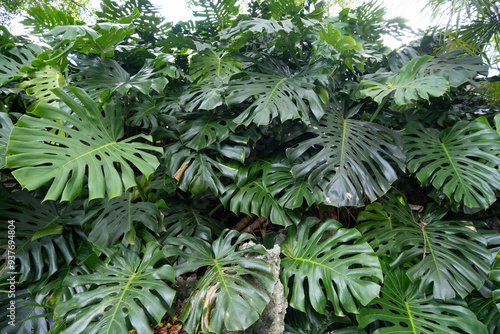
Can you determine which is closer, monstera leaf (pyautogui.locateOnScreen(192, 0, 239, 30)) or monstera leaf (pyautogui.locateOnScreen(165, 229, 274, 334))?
monstera leaf (pyautogui.locateOnScreen(165, 229, 274, 334))

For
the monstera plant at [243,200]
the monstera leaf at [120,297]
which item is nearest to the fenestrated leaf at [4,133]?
the monstera plant at [243,200]

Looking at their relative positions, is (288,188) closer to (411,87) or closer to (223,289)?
(223,289)

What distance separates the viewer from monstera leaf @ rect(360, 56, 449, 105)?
122 centimetres

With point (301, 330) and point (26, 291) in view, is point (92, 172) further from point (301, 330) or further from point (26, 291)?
point (301, 330)

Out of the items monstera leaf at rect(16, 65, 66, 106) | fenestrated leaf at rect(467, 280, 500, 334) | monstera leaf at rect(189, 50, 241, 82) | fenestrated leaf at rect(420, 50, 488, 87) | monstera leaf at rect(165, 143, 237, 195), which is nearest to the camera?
fenestrated leaf at rect(467, 280, 500, 334)

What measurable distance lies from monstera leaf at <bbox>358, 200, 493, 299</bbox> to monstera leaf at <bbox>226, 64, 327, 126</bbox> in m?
0.61

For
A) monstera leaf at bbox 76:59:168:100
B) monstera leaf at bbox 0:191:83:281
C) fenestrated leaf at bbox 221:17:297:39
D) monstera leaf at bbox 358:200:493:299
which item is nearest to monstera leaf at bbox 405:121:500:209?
monstera leaf at bbox 358:200:493:299

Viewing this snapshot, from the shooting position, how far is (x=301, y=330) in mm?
1150

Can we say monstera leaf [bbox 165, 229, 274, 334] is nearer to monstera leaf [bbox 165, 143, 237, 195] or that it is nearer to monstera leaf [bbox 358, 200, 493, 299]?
monstera leaf [bbox 165, 143, 237, 195]

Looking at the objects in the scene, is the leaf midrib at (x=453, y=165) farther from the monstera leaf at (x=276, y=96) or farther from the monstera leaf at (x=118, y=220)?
the monstera leaf at (x=118, y=220)

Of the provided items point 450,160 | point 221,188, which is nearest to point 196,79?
point 221,188

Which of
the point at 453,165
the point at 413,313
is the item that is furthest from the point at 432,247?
the point at 453,165

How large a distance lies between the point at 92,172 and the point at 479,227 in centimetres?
181

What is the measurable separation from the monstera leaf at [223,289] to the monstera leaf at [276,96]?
0.55 metres
